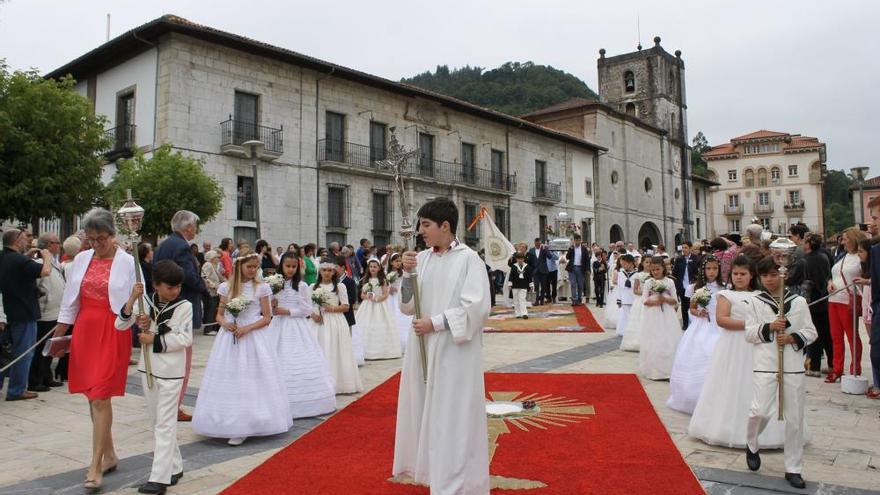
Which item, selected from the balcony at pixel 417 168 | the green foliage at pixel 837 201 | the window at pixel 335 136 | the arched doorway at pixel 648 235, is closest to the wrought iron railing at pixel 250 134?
the balcony at pixel 417 168

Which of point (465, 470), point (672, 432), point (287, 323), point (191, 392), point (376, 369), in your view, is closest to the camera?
point (465, 470)

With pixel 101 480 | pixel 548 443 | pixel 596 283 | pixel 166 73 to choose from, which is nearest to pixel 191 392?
pixel 101 480

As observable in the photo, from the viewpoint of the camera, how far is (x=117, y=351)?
4.48 meters

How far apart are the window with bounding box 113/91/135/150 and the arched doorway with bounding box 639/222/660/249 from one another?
108ft

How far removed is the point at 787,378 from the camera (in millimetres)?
4289

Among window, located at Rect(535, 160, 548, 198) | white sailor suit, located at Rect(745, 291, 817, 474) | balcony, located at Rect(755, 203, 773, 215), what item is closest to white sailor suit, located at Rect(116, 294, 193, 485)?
white sailor suit, located at Rect(745, 291, 817, 474)

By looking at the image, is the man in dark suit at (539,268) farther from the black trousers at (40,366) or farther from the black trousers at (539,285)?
the black trousers at (40,366)

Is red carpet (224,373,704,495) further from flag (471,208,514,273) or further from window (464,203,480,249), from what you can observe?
window (464,203,480,249)

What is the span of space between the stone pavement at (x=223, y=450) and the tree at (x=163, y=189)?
363 inches

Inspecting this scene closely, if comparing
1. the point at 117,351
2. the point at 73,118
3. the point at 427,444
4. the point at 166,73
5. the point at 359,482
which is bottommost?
the point at 359,482

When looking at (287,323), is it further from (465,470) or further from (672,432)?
(672,432)

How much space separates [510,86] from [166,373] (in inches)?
2092

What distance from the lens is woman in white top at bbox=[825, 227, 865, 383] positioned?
7.25 metres

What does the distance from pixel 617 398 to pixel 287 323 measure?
370 cm
